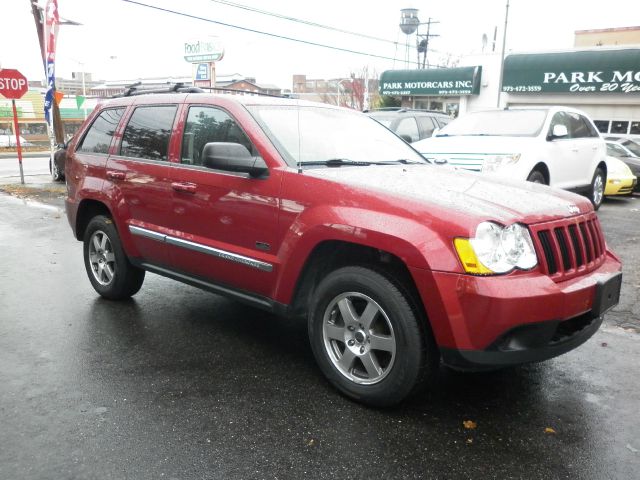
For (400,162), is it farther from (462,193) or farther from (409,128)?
(409,128)

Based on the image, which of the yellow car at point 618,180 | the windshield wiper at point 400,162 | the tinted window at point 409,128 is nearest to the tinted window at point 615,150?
the yellow car at point 618,180

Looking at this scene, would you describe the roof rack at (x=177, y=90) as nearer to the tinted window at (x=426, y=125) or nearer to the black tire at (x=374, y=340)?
the black tire at (x=374, y=340)

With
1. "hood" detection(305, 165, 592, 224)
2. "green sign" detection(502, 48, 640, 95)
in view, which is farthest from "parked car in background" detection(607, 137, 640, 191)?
"hood" detection(305, 165, 592, 224)

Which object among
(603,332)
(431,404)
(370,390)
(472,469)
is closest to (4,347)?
(370,390)

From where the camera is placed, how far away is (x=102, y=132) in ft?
17.2

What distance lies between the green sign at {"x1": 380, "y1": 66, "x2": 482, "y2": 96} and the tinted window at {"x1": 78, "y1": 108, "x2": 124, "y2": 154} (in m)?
26.8

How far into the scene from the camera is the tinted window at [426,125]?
43.6ft

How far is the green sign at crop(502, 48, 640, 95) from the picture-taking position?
24.7m

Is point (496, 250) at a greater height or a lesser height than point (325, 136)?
lesser

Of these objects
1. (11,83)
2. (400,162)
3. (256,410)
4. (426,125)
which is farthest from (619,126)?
(256,410)

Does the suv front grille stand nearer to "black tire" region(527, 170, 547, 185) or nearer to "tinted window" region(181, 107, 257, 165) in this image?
"tinted window" region(181, 107, 257, 165)

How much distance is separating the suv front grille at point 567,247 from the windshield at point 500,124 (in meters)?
5.81

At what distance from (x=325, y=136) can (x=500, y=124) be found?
6.01 meters

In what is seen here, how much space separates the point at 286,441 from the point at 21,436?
4.59ft
